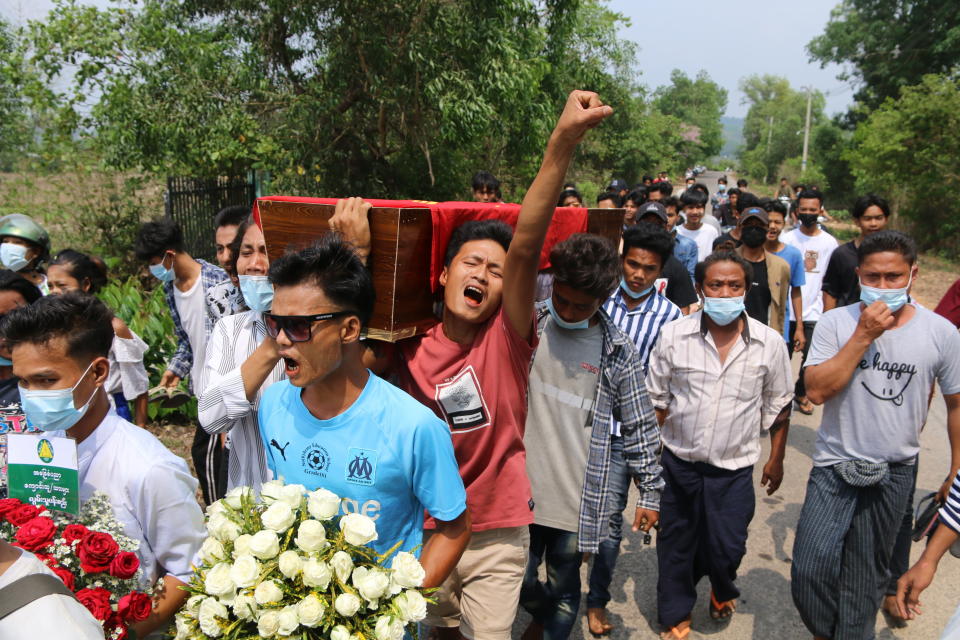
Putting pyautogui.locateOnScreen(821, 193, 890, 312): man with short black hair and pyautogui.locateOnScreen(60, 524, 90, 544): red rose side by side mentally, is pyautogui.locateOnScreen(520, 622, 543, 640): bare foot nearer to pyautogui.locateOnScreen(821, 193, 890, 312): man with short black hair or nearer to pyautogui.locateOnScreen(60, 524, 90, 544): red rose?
pyautogui.locateOnScreen(60, 524, 90, 544): red rose

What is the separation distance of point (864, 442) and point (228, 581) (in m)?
2.96

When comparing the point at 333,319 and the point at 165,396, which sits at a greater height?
the point at 333,319

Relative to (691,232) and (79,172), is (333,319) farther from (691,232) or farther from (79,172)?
(79,172)

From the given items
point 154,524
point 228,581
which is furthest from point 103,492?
point 228,581

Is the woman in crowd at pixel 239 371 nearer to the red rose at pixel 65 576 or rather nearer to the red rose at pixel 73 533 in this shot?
the red rose at pixel 73 533

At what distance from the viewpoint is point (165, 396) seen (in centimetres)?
645

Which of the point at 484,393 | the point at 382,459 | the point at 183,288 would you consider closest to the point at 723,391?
the point at 484,393

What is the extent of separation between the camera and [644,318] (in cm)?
441

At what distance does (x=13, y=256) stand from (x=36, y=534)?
13.2 ft

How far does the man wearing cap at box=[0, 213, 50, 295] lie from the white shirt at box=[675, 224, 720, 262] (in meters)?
6.16

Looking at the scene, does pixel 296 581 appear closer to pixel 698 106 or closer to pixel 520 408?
pixel 520 408

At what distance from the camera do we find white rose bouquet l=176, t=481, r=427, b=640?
1.79 m

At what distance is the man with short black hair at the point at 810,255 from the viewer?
24.4 ft

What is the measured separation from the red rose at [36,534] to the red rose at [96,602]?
0.54 feet
